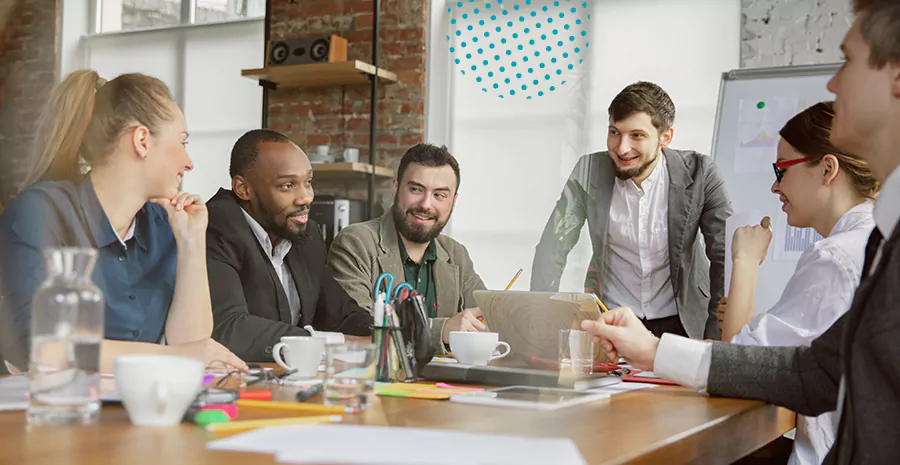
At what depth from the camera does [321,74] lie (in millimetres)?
4652

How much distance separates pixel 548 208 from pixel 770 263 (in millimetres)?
1389

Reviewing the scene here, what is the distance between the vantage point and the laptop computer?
161 cm

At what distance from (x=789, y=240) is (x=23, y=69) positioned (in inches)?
111

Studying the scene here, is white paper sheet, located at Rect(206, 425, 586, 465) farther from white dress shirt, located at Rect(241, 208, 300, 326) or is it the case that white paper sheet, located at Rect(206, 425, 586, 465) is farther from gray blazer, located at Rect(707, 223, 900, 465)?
white dress shirt, located at Rect(241, 208, 300, 326)

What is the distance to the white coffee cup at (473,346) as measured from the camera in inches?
62.6

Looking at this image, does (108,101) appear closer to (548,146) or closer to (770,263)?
(770,263)

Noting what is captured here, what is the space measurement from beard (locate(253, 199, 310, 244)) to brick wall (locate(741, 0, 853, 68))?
2.40m

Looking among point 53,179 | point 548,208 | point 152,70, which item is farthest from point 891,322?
point 548,208

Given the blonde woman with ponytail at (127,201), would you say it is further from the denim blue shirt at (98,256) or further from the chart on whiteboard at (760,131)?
the chart on whiteboard at (760,131)

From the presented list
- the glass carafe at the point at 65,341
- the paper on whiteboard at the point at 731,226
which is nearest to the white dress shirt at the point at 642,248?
the paper on whiteboard at the point at 731,226

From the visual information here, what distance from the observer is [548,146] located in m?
4.62

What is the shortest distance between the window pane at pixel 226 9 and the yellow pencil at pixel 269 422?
3.00m

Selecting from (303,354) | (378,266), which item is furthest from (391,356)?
(378,266)

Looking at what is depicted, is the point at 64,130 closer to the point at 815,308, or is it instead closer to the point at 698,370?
the point at 698,370
